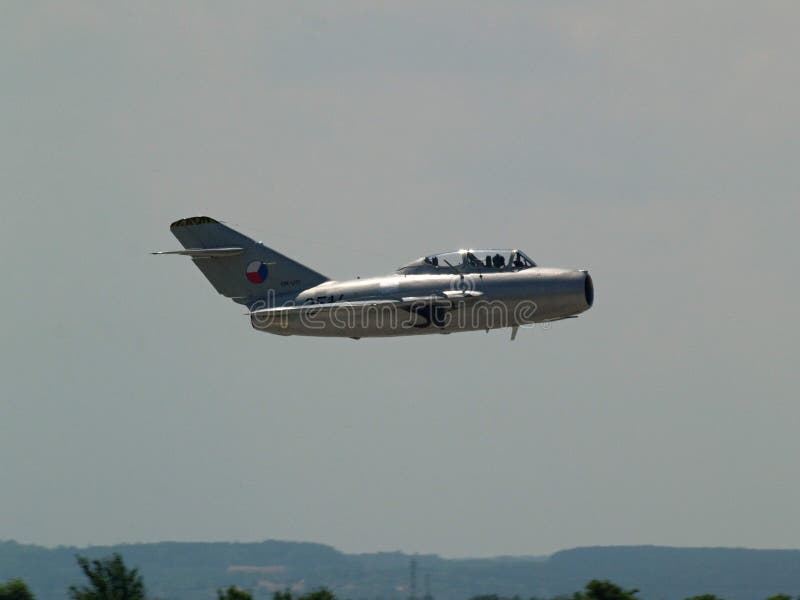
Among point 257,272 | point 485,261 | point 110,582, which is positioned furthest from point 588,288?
point 110,582

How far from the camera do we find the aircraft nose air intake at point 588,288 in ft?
138

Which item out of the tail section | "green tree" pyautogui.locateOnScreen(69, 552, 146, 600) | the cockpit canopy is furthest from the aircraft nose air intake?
"green tree" pyautogui.locateOnScreen(69, 552, 146, 600)

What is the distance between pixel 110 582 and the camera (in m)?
60.5

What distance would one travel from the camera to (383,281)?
44.2 m

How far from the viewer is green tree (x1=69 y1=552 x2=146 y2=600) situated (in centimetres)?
5988

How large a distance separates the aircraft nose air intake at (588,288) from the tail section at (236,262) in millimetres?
10521

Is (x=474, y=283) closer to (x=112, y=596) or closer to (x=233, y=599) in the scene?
(x=233, y=599)

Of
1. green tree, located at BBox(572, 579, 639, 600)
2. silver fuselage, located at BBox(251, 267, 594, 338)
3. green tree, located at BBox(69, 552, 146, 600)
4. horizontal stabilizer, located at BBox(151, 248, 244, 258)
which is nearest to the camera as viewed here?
silver fuselage, located at BBox(251, 267, 594, 338)

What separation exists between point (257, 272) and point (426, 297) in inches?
315

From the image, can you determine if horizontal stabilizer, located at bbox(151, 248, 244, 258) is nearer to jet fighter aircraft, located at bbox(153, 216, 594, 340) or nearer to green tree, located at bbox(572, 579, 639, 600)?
jet fighter aircraft, located at bbox(153, 216, 594, 340)

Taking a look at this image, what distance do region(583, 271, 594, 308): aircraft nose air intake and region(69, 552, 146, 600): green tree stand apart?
2808cm

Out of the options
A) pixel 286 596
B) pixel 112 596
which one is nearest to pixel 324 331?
pixel 286 596

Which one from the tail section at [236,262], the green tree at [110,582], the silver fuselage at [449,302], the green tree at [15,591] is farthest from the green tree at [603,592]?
the green tree at [15,591]

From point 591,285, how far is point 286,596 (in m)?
20.8
